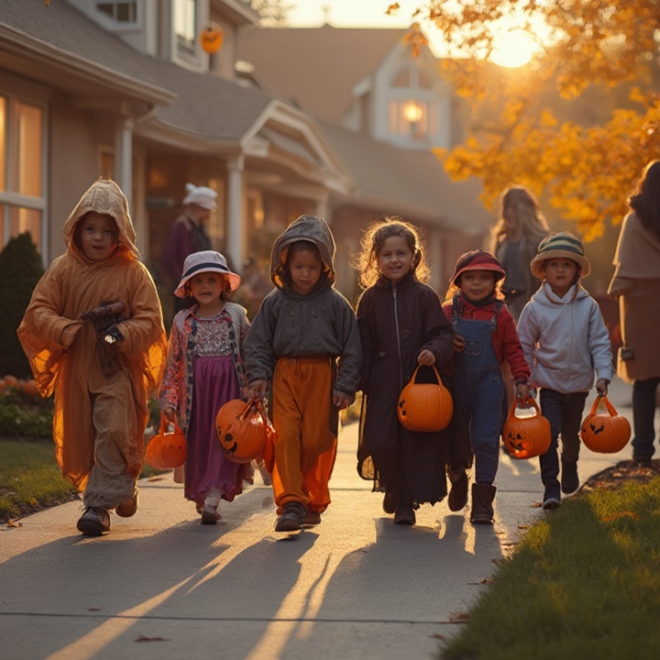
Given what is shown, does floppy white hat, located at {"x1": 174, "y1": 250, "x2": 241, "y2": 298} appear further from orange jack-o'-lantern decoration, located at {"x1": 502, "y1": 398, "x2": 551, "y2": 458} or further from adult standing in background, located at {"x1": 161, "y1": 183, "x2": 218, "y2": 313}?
adult standing in background, located at {"x1": 161, "y1": 183, "x2": 218, "y2": 313}

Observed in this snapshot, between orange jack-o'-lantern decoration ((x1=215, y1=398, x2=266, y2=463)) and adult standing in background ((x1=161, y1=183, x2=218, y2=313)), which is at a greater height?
adult standing in background ((x1=161, y1=183, x2=218, y2=313))

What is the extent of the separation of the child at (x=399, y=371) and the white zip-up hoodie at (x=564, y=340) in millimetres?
836

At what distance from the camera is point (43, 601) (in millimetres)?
5355

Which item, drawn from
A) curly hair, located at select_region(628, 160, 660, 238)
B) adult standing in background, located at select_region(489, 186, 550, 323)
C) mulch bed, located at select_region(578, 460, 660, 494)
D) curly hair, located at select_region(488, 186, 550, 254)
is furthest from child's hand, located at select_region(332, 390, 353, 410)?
curly hair, located at select_region(488, 186, 550, 254)

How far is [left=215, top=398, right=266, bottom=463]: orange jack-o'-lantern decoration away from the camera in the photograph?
6719 millimetres

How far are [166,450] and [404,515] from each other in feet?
4.32

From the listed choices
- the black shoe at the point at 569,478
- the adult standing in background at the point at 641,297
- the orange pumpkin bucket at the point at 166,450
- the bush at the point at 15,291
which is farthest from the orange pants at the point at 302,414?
the bush at the point at 15,291

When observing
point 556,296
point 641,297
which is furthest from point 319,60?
point 556,296

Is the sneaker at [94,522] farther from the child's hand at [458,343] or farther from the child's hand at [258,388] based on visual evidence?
the child's hand at [458,343]

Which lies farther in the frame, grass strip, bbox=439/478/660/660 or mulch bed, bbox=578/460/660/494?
mulch bed, bbox=578/460/660/494

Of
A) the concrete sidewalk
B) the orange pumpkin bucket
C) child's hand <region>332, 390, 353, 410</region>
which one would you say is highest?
child's hand <region>332, 390, 353, 410</region>

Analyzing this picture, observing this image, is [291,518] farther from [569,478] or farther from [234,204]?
[234,204]

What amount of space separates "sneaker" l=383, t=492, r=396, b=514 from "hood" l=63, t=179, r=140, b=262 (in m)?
1.86

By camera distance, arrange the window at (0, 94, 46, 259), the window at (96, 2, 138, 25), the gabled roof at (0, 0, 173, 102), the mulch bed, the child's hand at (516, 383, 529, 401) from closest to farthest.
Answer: the child's hand at (516, 383, 529, 401) → the mulch bed → the gabled roof at (0, 0, 173, 102) → the window at (0, 94, 46, 259) → the window at (96, 2, 138, 25)
